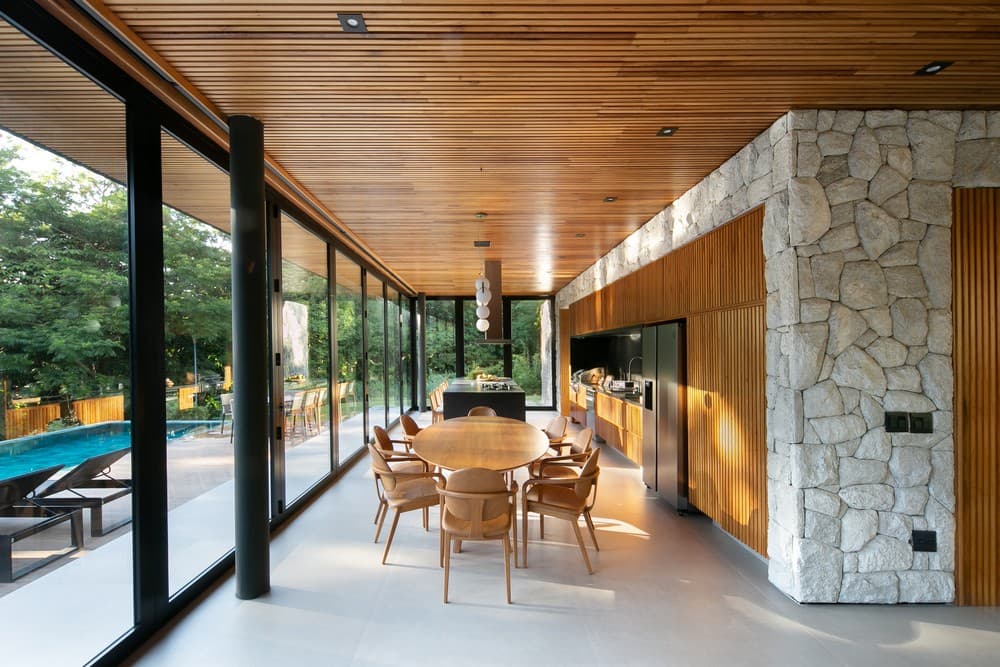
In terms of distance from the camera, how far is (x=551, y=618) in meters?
2.92

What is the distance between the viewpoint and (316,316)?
557 cm

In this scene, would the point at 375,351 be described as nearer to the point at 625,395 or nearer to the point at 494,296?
the point at 494,296

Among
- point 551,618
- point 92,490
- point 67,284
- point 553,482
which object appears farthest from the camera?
point 553,482

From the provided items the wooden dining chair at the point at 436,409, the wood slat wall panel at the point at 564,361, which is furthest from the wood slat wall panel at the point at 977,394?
the wood slat wall panel at the point at 564,361

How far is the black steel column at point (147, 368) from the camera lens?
8.50 ft

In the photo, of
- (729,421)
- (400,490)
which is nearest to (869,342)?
(729,421)

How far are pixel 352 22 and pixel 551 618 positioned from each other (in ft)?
11.0

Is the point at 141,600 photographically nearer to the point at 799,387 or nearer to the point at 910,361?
the point at 799,387

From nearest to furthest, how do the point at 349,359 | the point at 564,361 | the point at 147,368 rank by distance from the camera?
the point at 147,368 < the point at 349,359 < the point at 564,361

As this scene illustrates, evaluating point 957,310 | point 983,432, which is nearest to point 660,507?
point 983,432

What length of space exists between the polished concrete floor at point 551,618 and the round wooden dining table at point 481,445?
2.65 ft

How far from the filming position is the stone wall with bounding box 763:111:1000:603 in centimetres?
313

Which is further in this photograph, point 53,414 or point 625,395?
point 625,395

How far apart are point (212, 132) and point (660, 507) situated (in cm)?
514
